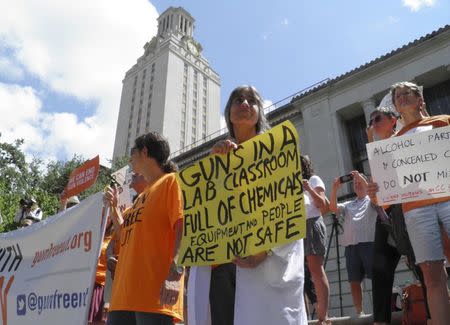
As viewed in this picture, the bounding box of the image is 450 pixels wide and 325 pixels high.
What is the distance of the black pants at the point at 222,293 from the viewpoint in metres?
2.06

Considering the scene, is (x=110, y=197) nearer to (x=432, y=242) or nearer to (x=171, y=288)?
(x=171, y=288)

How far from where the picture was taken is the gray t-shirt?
17.4ft

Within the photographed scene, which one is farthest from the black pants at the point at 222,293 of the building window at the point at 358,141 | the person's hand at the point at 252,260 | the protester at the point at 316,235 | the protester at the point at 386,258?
the building window at the point at 358,141

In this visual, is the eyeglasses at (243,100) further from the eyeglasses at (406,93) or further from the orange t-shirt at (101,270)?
the orange t-shirt at (101,270)

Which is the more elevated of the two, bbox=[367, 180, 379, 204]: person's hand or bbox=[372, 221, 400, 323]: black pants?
bbox=[367, 180, 379, 204]: person's hand

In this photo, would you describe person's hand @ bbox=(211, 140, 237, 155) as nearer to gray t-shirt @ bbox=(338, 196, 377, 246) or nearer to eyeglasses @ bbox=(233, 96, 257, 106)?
eyeglasses @ bbox=(233, 96, 257, 106)

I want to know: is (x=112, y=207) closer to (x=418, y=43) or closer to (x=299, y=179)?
(x=299, y=179)

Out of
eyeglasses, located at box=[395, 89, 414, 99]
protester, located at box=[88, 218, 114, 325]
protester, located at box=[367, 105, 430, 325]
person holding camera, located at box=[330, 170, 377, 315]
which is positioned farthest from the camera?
person holding camera, located at box=[330, 170, 377, 315]

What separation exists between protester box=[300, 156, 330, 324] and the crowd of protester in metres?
0.01

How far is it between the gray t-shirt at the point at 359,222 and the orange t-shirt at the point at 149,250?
3360 millimetres

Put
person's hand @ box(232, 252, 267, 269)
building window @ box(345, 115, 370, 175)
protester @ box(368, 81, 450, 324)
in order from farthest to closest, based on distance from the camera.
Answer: building window @ box(345, 115, 370, 175)
protester @ box(368, 81, 450, 324)
person's hand @ box(232, 252, 267, 269)

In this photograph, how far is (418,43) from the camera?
1545cm

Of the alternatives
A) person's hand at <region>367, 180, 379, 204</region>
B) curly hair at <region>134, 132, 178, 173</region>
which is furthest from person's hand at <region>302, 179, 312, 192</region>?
curly hair at <region>134, 132, 178, 173</region>

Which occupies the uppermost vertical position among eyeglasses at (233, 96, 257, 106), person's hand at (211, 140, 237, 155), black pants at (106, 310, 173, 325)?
eyeglasses at (233, 96, 257, 106)
